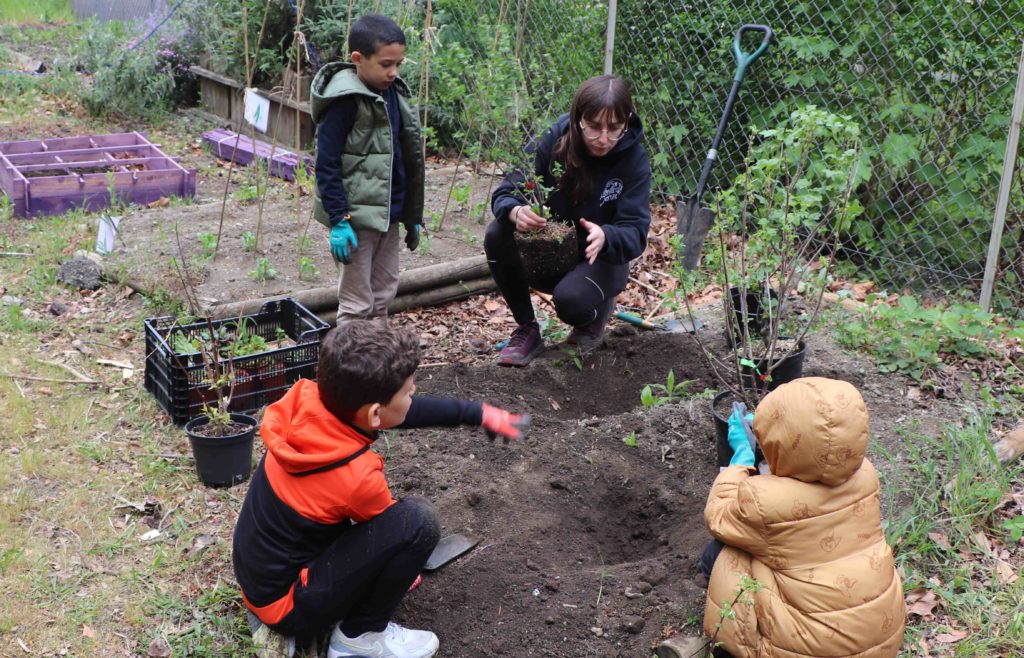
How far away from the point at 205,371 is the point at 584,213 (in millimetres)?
1972

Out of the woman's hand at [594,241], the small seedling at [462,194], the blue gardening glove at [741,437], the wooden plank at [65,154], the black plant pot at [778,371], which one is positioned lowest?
the wooden plank at [65,154]

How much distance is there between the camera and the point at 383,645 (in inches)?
114

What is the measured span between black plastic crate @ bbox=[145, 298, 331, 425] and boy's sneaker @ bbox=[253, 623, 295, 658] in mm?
1425

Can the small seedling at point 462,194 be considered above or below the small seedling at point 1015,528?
above

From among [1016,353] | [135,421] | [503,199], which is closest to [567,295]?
[503,199]

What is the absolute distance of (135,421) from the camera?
171 inches

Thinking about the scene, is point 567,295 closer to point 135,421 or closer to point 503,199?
point 503,199

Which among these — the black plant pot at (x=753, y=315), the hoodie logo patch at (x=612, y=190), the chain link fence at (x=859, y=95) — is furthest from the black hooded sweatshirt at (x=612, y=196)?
the chain link fence at (x=859, y=95)

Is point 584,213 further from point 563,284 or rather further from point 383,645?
point 383,645

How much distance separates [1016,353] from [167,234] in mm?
5104

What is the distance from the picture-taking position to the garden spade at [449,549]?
3322 mm

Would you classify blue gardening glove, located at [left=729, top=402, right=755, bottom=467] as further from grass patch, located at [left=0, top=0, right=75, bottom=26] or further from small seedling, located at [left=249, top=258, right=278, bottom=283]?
grass patch, located at [left=0, top=0, right=75, bottom=26]

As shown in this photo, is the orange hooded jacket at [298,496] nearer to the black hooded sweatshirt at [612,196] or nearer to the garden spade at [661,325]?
the black hooded sweatshirt at [612,196]

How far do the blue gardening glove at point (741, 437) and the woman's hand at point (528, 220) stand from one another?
150cm
